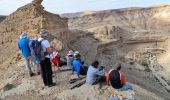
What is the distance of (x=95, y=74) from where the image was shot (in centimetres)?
1234

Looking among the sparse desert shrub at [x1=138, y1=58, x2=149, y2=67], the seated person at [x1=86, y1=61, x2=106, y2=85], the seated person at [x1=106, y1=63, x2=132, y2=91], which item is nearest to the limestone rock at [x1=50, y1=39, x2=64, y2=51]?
the seated person at [x1=86, y1=61, x2=106, y2=85]

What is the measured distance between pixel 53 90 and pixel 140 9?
90.7 meters

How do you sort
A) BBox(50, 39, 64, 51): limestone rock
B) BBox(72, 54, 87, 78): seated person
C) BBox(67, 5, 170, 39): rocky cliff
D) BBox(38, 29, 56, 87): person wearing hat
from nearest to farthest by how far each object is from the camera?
1. BBox(38, 29, 56, 87): person wearing hat
2. BBox(72, 54, 87, 78): seated person
3. BBox(50, 39, 64, 51): limestone rock
4. BBox(67, 5, 170, 39): rocky cliff

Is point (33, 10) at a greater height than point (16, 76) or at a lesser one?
greater

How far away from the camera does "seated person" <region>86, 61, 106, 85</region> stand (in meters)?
12.3

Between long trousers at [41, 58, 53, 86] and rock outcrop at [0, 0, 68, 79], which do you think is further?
rock outcrop at [0, 0, 68, 79]

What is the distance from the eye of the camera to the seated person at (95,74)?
40.4 feet

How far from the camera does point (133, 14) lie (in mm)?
100000

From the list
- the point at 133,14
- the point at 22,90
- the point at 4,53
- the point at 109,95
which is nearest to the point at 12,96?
the point at 22,90

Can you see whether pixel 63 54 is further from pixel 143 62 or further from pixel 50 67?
pixel 143 62

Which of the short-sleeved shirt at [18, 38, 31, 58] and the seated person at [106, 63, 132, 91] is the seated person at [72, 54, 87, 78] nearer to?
the short-sleeved shirt at [18, 38, 31, 58]

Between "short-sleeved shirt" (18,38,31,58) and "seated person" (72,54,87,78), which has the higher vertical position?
"short-sleeved shirt" (18,38,31,58)

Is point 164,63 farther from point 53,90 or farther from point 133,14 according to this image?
point 133,14

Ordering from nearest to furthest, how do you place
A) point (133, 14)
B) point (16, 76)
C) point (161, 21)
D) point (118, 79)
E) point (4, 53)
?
point (118, 79) < point (16, 76) < point (4, 53) < point (161, 21) < point (133, 14)
